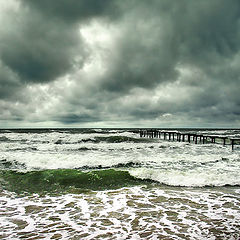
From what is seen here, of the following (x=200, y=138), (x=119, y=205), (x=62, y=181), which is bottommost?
(x=62, y=181)

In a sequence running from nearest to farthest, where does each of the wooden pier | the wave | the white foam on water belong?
the white foam on water < the wave < the wooden pier

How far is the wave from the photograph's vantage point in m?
8.24

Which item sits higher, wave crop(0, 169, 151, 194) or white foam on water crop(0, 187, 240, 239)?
white foam on water crop(0, 187, 240, 239)

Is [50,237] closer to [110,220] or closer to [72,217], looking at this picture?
[72,217]

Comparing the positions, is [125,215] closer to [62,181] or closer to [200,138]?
[62,181]

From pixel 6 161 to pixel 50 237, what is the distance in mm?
12824

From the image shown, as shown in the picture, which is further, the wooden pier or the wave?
the wooden pier

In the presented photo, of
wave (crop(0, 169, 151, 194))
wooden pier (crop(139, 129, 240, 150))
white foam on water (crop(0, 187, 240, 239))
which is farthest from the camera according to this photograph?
wooden pier (crop(139, 129, 240, 150))

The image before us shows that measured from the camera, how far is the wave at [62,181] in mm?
8242

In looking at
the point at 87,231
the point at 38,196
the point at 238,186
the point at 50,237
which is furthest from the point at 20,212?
the point at 238,186

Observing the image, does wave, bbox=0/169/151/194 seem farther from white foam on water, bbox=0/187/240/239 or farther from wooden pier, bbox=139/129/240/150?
wooden pier, bbox=139/129/240/150

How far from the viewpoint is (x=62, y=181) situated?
9109 mm

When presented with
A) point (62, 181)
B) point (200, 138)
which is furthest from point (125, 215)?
point (200, 138)

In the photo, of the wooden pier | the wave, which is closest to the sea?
the wave
